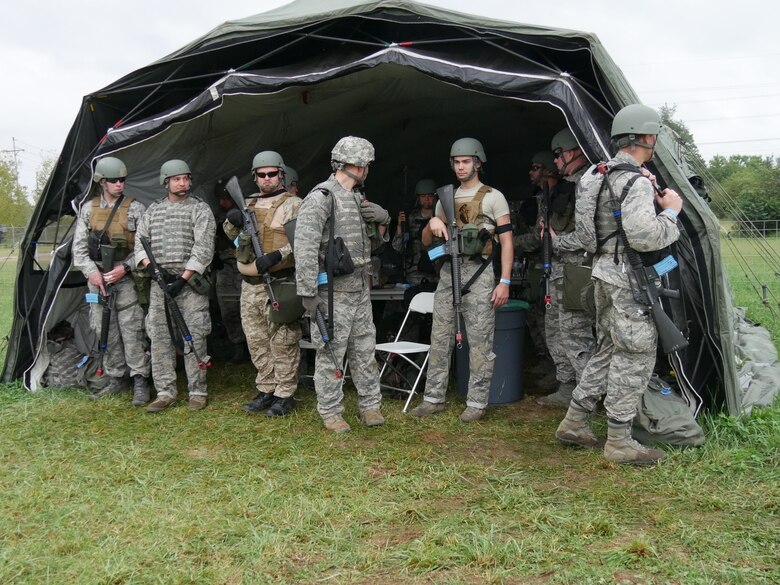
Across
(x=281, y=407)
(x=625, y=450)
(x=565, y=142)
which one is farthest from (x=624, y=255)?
(x=281, y=407)

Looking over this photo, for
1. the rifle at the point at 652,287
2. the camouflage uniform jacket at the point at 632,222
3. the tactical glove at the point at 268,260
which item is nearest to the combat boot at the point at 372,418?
the tactical glove at the point at 268,260

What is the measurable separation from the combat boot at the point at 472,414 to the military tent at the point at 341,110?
1.54m

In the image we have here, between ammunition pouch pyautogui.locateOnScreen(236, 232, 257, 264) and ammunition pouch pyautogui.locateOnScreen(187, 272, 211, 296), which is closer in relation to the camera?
ammunition pouch pyautogui.locateOnScreen(236, 232, 257, 264)

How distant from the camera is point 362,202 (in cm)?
530

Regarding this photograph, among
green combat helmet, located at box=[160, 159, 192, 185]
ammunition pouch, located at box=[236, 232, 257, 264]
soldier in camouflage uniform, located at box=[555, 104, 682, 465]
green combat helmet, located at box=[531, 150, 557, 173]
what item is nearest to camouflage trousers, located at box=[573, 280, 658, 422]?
soldier in camouflage uniform, located at box=[555, 104, 682, 465]

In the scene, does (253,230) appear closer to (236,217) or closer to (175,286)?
(236,217)

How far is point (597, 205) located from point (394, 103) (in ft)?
15.6

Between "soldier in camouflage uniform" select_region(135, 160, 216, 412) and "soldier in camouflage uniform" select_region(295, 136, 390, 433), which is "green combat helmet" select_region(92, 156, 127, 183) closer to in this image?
"soldier in camouflage uniform" select_region(135, 160, 216, 412)

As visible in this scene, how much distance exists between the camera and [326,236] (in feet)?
16.8

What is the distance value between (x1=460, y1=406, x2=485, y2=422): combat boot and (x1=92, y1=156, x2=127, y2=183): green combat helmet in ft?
12.5

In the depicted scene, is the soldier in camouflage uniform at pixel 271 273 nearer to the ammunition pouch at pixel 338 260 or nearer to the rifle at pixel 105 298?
the ammunition pouch at pixel 338 260

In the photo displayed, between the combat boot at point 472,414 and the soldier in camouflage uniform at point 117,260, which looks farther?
the soldier in camouflage uniform at point 117,260

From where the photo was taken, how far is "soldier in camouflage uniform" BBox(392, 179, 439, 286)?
786 centimetres

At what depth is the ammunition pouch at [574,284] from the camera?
4.94 meters
